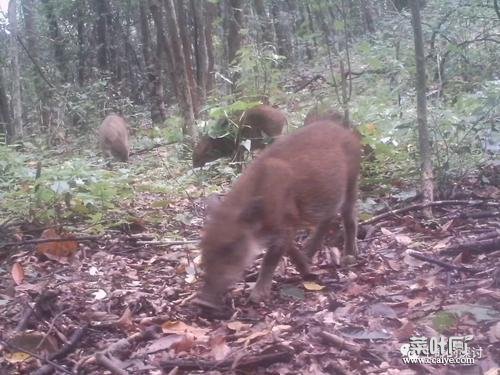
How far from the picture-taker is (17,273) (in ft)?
17.4

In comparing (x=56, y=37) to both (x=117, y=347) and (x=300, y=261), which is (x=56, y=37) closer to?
(x=300, y=261)

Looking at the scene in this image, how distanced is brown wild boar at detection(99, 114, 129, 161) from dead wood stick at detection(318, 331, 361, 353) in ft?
36.0

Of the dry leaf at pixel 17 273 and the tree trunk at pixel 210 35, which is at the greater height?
the tree trunk at pixel 210 35

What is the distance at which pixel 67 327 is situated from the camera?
13.8 feet

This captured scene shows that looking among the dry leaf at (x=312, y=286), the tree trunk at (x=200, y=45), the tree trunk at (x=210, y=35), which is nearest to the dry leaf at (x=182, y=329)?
the dry leaf at (x=312, y=286)

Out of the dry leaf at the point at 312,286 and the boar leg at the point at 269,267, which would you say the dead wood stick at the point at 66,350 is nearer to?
the boar leg at the point at 269,267

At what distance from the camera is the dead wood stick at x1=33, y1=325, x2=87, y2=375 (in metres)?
3.62

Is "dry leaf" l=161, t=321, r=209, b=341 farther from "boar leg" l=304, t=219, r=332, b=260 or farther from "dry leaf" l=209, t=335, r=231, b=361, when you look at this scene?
"boar leg" l=304, t=219, r=332, b=260

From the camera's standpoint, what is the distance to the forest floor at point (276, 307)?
3.59 metres

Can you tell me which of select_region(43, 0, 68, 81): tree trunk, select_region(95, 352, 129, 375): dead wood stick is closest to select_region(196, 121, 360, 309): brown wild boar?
select_region(95, 352, 129, 375): dead wood stick

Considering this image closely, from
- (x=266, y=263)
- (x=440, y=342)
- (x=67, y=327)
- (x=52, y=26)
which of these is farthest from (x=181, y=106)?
(x=52, y=26)

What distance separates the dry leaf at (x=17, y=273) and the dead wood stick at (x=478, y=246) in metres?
3.20

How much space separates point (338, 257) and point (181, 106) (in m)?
7.14

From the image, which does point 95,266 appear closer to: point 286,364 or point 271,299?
point 271,299
